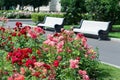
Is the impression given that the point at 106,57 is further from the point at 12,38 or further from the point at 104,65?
the point at 12,38

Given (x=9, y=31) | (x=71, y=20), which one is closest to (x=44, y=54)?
(x=9, y=31)

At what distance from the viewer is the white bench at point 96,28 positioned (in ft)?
66.5

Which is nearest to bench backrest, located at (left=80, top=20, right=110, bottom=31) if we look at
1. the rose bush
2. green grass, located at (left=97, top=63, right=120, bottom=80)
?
the rose bush

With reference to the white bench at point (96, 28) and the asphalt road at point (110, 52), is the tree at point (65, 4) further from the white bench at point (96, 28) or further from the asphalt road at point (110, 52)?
the asphalt road at point (110, 52)

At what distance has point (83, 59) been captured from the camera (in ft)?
30.1

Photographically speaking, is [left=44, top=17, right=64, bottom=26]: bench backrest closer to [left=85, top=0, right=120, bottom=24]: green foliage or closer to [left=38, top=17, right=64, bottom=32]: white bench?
[left=38, top=17, right=64, bottom=32]: white bench

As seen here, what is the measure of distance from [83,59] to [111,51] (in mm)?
6326

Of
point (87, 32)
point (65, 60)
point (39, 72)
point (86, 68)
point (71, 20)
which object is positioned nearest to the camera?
point (39, 72)

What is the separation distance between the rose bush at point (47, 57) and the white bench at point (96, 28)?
844 cm

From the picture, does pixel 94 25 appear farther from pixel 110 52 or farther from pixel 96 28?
pixel 110 52

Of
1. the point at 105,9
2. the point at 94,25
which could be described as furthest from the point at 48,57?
the point at 105,9

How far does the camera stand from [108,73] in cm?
993

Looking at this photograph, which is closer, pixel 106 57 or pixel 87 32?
pixel 106 57

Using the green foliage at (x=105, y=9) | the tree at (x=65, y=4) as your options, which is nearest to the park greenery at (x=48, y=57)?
the green foliage at (x=105, y=9)
